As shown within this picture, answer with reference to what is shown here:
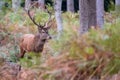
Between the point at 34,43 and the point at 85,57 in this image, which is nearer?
the point at 85,57

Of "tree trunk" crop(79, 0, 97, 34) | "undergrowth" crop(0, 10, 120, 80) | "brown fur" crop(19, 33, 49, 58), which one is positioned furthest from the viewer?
"brown fur" crop(19, 33, 49, 58)

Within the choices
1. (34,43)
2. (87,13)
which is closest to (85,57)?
(87,13)

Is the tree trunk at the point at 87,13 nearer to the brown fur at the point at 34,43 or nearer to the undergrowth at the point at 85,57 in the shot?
the brown fur at the point at 34,43

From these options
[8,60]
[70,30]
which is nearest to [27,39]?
[8,60]

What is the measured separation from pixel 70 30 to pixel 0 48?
9234 mm

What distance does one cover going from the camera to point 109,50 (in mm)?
2516

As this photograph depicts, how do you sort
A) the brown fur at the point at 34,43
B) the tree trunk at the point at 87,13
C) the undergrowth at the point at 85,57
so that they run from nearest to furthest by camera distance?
1. the undergrowth at the point at 85,57
2. the tree trunk at the point at 87,13
3. the brown fur at the point at 34,43

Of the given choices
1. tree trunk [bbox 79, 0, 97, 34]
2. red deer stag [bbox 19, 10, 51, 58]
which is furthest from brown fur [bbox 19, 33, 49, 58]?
tree trunk [bbox 79, 0, 97, 34]

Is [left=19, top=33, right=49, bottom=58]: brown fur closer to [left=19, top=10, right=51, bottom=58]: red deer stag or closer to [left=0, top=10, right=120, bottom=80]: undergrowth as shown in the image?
[left=19, top=10, right=51, bottom=58]: red deer stag

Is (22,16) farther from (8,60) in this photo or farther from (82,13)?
(82,13)

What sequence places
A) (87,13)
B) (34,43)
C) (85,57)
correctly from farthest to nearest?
(34,43)
(87,13)
(85,57)

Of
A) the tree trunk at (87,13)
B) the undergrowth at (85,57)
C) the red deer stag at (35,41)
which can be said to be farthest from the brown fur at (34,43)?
the undergrowth at (85,57)

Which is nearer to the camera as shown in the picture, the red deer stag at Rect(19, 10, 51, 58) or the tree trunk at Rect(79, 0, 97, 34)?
the tree trunk at Rect(79, 0, 97, 34)

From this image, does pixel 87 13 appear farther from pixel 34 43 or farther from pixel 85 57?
pixel 85 57
